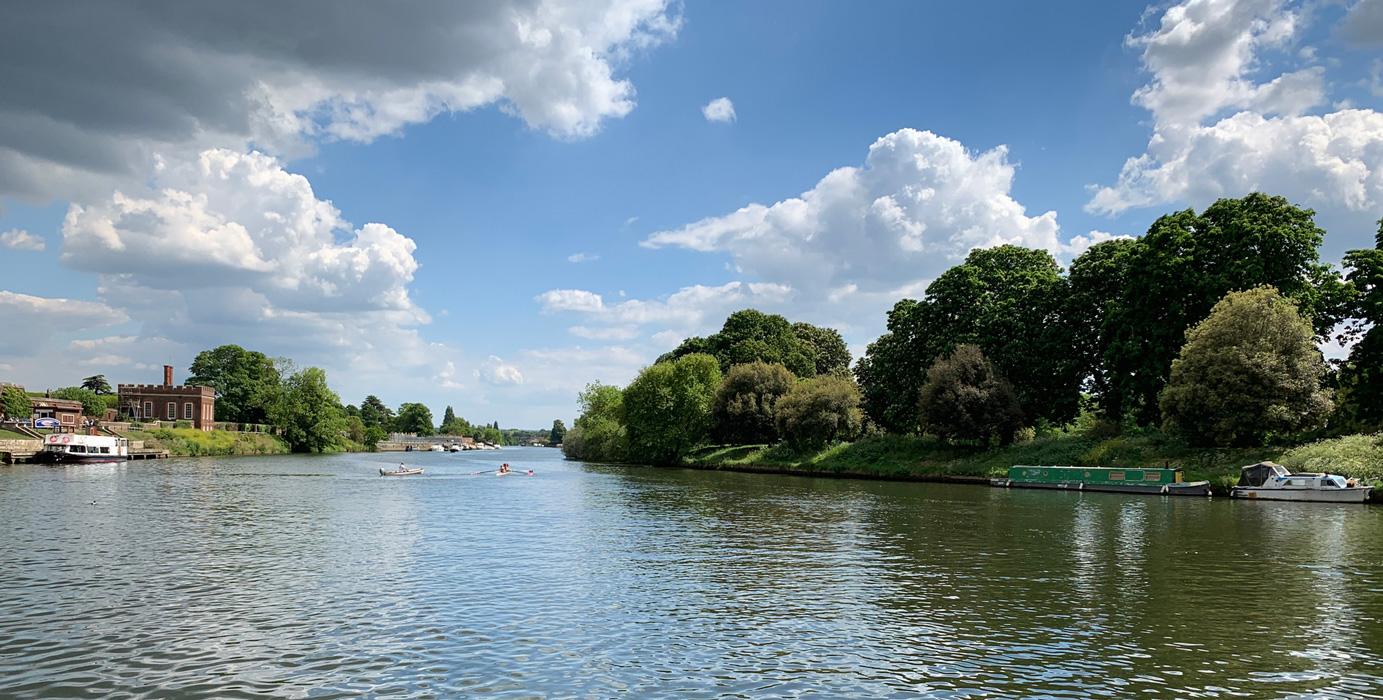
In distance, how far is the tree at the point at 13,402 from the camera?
112688mm

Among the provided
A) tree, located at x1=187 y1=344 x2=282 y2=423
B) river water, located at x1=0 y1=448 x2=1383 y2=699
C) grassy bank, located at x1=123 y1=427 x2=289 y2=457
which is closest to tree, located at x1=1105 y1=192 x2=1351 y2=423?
river water, located at x1=0 y1=448 x2=1383 y2=699

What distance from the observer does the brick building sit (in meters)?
143

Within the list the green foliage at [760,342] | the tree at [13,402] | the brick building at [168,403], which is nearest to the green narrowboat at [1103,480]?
the green foliage at [760,342]

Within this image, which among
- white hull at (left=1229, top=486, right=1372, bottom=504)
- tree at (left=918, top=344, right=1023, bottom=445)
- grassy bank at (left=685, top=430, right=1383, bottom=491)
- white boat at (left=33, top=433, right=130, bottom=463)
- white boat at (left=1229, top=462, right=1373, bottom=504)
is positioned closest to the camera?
white hull at (left=1229, top=486, right=1372, bottom=504)

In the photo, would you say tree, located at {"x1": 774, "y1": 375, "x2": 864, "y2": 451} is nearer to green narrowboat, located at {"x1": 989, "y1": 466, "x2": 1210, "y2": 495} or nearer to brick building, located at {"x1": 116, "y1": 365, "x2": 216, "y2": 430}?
green narrowboat, located at {"x1": 989, "y1": 466, "x2": 1210, "y2": 495}

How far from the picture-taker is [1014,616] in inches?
717

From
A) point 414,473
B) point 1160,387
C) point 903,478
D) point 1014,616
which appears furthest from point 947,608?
point 414,473

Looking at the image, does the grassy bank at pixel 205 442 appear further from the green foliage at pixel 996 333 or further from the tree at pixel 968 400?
the tree at pixel 968 400

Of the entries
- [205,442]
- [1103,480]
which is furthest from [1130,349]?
[205,442]

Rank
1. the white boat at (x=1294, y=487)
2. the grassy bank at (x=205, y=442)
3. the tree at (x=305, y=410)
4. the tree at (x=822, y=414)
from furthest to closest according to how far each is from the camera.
→ the tree at (x=305, y=410) < the grassy bank at (x=205, y=442) < the tree at (x=822, y=414) < the white boat at (x=1294, y=487)

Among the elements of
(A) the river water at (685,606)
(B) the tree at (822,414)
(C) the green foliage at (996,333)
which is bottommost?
(A) the river water at (685,606)

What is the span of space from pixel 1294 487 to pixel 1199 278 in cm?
1776

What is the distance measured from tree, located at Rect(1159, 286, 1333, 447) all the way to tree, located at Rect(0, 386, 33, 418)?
13675 cm

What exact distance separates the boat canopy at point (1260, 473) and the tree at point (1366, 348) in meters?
8.98
